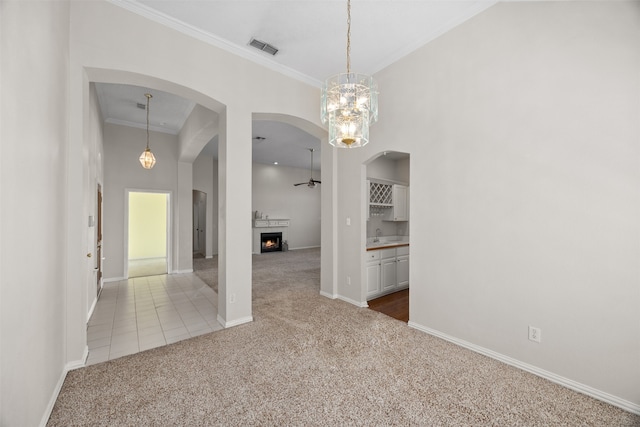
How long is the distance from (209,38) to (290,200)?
805 centimetres

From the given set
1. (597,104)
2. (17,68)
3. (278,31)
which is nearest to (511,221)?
(597,104)

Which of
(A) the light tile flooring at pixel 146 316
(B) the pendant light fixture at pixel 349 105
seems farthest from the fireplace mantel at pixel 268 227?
(B) the pendant light fixture at pixel 349 105

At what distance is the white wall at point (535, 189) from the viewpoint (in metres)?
1.92

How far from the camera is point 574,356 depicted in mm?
2105

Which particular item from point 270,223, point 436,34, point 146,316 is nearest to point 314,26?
point 436,34

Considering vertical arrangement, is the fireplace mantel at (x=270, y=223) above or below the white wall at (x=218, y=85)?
below

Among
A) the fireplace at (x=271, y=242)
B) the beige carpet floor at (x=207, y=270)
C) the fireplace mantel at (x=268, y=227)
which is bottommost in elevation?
the beige carpet floor at (x=207, y=270)

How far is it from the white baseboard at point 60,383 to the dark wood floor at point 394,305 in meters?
3.33

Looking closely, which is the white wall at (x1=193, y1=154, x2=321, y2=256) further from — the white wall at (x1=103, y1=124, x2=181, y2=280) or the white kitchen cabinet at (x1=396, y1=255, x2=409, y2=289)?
the white kitchen cabinet at (x1=396, y1=255, x2=409, y2=289)

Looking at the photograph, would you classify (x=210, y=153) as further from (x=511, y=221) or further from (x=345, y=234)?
(x=511, y=221)

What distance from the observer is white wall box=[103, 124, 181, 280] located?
5.57m

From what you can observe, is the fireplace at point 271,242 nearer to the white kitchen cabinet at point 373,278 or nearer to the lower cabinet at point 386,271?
the lower cabinet at point 386,271

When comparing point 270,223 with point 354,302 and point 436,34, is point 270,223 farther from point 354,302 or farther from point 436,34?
point 436,34

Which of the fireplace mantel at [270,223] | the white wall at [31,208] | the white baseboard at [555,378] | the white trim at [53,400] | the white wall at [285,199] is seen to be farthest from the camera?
the fireplace mantel at [270,223]
